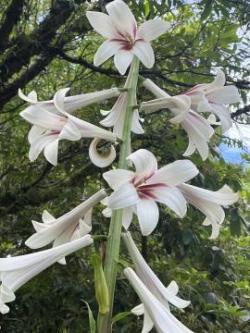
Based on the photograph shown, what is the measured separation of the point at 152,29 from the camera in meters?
1.34

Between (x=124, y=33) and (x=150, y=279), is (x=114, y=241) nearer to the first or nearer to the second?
(x=150, y=279)

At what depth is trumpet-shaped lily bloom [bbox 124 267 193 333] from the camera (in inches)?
47.3

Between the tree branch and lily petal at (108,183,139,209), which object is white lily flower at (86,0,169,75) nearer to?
lily petal at (108,183,139,209)

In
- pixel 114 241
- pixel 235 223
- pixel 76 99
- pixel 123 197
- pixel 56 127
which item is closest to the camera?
pixel 123 197

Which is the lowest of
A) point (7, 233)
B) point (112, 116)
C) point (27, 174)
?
point (7, 233)

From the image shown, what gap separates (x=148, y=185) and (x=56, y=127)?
0.93 ft

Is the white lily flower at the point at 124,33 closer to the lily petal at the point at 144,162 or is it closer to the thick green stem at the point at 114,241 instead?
the thick green stem at the point at 114,241

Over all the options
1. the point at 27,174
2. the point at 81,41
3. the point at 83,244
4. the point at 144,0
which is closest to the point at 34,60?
the point at 81,41

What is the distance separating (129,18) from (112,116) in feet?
0.81

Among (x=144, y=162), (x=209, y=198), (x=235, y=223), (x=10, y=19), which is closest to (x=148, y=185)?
(x=144, y=162)

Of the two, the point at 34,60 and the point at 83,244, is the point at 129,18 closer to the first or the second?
the point at 83,244

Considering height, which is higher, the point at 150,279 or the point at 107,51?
the point at 107,51

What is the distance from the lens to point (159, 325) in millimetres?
1199

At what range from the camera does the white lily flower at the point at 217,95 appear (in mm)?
1378
